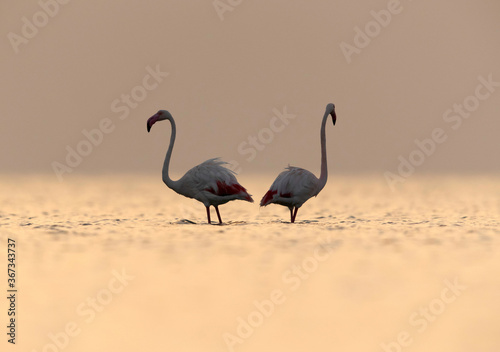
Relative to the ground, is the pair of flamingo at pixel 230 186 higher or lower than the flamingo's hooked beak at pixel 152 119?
lower

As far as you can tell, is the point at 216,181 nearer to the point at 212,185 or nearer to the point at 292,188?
the point at 212,185

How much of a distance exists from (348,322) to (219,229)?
6.69m

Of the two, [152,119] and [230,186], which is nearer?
[230,186]

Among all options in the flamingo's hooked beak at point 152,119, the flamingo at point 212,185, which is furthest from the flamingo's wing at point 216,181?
the flamingo's hooked beak at point 152,119

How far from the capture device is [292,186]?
15.4 metres

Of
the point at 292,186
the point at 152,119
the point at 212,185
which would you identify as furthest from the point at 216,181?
A: the point at 152,119

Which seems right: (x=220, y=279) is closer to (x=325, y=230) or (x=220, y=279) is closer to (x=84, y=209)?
(x=325, y=230)

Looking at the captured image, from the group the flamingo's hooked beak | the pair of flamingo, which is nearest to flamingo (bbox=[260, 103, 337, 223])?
the pair of flamingo

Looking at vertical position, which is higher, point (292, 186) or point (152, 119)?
point (152, 119)

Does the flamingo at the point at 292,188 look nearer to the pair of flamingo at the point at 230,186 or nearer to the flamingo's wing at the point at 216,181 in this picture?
the pair of flamingo at the point at 230,186

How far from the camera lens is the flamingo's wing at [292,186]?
50.4 ft

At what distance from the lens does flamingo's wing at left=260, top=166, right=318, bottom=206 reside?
15.4 meters

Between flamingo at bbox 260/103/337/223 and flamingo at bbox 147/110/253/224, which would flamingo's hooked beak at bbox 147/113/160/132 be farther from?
flamingo at bbox 260/103/337/223

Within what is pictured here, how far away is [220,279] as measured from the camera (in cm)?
1068
